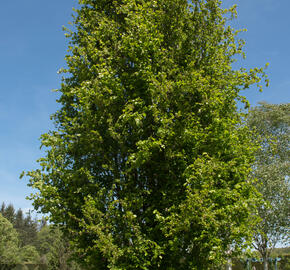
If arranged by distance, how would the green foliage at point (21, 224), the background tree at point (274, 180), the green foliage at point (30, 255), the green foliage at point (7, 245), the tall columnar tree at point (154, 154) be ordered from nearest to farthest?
the tall columnar tree at point (154, 154) < the background tree at point (274, 180) < the green foliage at point (7, 245) < the green foliage at point (30, 255) < the green foliage at point (21, 224)

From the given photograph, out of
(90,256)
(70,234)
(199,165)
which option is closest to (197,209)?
(199,165)

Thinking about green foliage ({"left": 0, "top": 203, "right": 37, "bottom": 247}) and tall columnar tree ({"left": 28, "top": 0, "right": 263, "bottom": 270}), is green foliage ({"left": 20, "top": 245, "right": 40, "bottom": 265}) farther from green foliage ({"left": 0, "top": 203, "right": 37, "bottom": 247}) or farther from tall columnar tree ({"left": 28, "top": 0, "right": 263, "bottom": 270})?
tall columnar tree ({"left": 28, "top": 0, "right": 263, "bottom": 270})

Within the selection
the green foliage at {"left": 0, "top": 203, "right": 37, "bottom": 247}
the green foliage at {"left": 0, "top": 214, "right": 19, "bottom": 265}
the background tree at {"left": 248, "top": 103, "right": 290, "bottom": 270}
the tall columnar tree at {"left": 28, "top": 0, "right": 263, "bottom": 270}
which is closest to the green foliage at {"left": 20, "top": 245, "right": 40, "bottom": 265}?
the green foliage at {"left": 0, "top": 214, "right": 19, "bottom": 265}

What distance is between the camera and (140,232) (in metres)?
8.05

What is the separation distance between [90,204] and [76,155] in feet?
8.32

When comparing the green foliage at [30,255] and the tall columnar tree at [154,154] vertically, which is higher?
the tall columnar tree at [154,154]

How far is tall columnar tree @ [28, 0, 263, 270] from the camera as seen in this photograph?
26.2 ft

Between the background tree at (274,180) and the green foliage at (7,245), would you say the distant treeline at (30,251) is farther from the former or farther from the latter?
the background tree at (274,180)

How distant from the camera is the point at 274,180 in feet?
86.3

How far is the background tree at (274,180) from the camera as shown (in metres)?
25.8

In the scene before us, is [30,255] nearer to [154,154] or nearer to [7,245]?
[7,245]

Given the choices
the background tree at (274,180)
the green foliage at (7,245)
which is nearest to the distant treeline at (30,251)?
the green foliage at (7,245)

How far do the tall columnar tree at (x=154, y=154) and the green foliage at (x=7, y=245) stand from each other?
40.2 meters

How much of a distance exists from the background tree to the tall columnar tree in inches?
614
